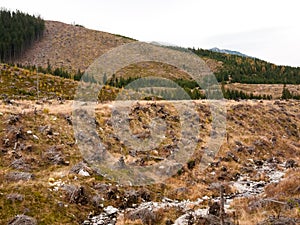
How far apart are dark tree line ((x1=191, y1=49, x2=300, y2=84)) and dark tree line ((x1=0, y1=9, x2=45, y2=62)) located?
7598cm

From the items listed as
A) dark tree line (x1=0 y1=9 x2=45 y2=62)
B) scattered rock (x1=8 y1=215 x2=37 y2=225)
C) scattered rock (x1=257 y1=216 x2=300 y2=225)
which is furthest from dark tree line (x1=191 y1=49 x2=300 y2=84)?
scattered rock (x1=8 y1=215 x2=37 y2=225)

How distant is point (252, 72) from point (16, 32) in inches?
3743

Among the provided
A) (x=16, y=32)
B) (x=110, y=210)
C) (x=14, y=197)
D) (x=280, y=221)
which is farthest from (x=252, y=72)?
(x=14, y=197)

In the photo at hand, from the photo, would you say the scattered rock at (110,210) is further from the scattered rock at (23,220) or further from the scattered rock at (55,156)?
the scattered rock at (55,156)

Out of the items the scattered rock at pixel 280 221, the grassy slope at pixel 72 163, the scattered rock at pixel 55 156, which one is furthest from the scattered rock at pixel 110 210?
the scattered rock at pixel 280 221

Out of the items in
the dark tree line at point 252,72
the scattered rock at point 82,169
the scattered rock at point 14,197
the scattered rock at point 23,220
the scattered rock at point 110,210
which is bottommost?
the scattered rock at point 110,210

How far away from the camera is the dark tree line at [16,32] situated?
106m

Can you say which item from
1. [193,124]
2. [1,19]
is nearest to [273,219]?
[193,124]

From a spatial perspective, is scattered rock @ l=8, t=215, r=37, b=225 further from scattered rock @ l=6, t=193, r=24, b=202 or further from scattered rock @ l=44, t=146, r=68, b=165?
scattered rock @ l=44, t=146, r=68, b=165

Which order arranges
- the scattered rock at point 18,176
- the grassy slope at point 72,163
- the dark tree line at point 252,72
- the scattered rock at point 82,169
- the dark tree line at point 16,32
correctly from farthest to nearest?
the dark tree line at point 252,72
the dark tree line at point 16,32
the scattered rock at point 82,169
the scattered rock at point 18,176
the grassy slope at point 72,163

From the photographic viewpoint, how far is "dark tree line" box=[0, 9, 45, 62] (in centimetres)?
10581

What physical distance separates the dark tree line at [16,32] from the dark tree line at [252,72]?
249 feet

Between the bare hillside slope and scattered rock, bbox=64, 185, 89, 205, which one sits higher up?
the bare hillside slope

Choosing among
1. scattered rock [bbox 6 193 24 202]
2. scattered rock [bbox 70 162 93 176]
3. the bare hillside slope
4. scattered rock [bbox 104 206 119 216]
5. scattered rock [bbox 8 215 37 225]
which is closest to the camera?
scattered rock [bbox 8 215 37 225]
